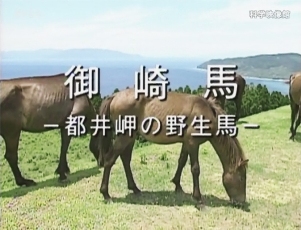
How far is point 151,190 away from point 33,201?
0.79 metres

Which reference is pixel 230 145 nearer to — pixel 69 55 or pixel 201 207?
pixel 201 207

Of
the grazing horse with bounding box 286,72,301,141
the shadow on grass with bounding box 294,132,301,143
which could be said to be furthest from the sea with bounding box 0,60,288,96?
the shadow on grass with bounding box 294,132,301,143

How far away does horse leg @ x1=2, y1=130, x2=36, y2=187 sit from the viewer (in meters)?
3.46

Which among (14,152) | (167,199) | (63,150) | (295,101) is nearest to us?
(167,199)

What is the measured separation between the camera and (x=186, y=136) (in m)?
3.14

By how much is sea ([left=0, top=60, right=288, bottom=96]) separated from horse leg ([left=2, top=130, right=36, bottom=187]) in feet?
1.34

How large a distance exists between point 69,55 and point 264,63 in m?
1.39

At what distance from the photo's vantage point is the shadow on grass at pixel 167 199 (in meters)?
3.19

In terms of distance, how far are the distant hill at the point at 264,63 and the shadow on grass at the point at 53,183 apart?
1134 mm

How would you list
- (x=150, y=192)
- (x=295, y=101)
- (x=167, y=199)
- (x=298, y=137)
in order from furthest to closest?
(x=295, y=101) < (x=298, y=137) < (x=150, y=192) < (x=167, y=199)

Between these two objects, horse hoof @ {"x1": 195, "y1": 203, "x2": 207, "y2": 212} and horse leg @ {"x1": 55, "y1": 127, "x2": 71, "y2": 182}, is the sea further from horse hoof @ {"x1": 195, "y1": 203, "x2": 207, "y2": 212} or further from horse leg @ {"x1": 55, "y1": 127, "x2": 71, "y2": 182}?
horse hoof @ {"x1": 195, "y1": 203, "x2": 207, "y2": 212}

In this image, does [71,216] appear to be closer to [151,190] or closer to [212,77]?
[151,190]

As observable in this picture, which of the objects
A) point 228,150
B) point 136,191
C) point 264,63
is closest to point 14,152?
point 136,191

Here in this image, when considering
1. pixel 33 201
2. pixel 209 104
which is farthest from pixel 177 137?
pixel 33 201
